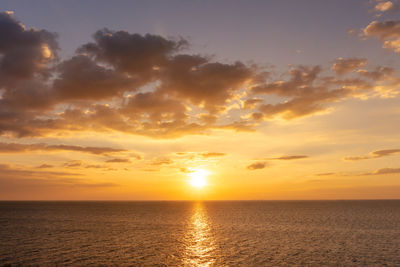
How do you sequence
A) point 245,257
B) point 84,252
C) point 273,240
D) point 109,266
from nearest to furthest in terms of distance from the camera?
point 109,266
point 245,257
point 84,252
point 273,240

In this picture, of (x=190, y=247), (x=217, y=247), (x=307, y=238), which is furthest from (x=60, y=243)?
(x=307, y=238)

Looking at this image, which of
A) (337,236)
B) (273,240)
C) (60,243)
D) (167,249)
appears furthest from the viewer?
(337,236)

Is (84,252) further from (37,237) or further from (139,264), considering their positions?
(37,237)

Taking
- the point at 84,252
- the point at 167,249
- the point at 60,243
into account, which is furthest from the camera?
the point at 60,243

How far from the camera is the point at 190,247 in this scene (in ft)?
198

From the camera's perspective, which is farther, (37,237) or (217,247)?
(37,237)

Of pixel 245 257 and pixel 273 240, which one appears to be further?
pixel 273 240

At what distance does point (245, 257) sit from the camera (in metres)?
49.7

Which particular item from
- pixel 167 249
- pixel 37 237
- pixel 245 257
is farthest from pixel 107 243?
pixel 245 257

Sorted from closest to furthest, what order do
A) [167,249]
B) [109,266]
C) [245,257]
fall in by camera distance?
1. [109,266]
2. [245,257]
3. [167,249]

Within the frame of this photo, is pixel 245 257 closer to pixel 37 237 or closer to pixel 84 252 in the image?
pixel 84 252

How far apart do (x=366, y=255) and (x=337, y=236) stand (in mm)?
24009

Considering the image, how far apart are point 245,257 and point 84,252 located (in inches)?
1120

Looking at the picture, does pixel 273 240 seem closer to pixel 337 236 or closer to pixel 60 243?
pixel 337 236
